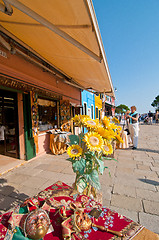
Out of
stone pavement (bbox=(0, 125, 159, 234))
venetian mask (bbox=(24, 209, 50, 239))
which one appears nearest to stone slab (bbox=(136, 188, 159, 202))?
stone pavement (bbox=(0, 125, 159, 234))

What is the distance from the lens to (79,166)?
104 cm

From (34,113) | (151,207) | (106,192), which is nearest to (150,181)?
(151,207)

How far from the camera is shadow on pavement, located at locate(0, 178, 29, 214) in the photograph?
6.65ft

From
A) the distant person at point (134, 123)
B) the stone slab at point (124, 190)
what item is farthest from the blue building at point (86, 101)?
the stone slab at point (124, 190)

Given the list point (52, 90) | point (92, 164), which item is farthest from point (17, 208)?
point (52, 90)

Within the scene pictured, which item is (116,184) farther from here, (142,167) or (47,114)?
(47,114)

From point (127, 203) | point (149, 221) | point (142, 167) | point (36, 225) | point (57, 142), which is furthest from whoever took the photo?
point (57, 142)

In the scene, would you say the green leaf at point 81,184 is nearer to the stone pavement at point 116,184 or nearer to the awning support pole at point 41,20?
the stone pavement at point 116,184

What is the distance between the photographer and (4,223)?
830 millimetres

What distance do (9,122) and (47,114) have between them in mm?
1510

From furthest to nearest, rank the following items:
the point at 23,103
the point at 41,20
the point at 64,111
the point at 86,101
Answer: the point at 86,101 < the point at 64,111 < the point at 23,103 < the point at 41,20

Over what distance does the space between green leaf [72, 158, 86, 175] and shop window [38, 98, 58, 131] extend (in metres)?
4.12

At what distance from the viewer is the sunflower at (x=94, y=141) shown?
0.93 m

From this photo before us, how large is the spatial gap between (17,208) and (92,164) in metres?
0.67
